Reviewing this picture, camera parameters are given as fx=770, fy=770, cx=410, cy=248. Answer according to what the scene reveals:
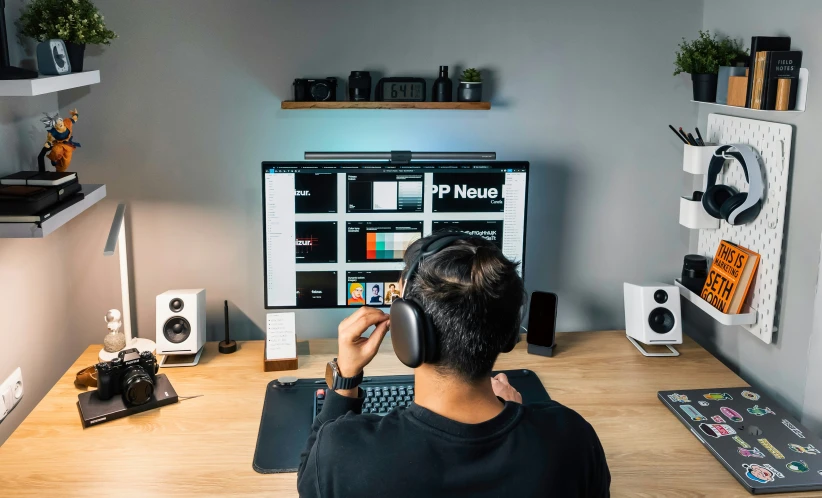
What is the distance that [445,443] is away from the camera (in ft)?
4.07

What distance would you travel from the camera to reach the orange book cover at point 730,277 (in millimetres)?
2166

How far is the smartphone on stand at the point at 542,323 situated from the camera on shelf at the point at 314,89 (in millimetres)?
876

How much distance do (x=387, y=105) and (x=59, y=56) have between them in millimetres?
886

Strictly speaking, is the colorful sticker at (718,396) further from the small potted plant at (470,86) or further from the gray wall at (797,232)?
the small potted plant at (470,86)

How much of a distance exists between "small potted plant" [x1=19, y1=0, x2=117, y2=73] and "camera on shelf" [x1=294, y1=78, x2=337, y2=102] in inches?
22.0

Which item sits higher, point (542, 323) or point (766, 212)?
point (766, 212)

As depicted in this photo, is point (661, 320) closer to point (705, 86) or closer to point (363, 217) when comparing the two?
point (705, 86)

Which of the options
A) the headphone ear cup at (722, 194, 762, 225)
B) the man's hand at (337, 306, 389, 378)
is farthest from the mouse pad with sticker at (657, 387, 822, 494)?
the man's hand at (337, 306, 389, 378)

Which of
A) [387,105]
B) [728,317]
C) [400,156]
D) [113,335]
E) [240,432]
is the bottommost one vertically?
[240,432]

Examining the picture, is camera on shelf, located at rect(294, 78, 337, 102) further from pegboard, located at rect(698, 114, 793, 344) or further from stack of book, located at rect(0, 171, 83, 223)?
pegboard, located at rect(698, 114, 793, 344)

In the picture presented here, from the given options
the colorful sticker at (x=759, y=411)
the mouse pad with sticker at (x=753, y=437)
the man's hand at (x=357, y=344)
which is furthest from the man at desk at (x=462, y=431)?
the colorful sticker at (x=759, y=411)

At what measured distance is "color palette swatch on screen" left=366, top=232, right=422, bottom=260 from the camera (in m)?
2.31

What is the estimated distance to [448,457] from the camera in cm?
123

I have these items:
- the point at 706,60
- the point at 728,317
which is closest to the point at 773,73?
the point at 706,60
